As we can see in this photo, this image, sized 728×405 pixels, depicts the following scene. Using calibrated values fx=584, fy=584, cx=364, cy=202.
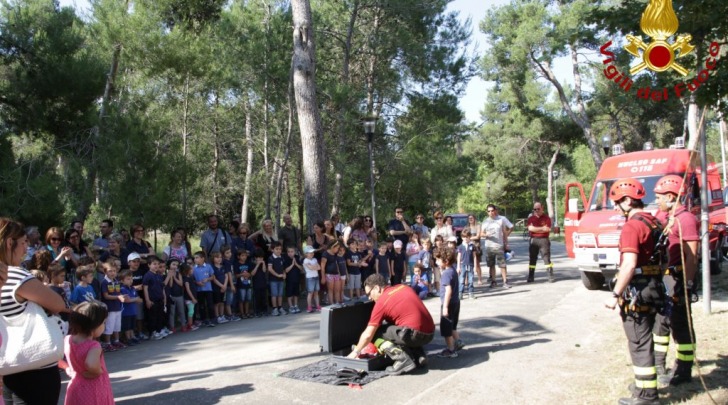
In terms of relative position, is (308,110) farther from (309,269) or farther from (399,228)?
(309,269)

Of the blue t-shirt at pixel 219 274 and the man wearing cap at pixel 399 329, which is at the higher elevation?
the blue t-shirt at pixel 219 274

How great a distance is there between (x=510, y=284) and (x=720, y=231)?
459 cm

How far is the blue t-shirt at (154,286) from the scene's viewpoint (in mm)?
9328

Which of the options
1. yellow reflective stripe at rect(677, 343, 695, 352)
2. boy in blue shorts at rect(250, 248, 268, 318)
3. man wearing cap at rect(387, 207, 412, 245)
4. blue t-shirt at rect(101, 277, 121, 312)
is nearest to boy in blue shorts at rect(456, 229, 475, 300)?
man wearing cap at rect(387, 207, 412, 245)

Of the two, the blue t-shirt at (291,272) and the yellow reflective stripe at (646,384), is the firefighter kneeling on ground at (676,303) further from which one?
the blue t-shirt at (291,272)

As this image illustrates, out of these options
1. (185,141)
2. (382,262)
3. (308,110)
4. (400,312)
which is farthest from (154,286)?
(185,141)

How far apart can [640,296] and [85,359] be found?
14.8 feet

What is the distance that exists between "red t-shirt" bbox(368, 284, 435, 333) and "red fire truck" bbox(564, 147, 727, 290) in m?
5.98

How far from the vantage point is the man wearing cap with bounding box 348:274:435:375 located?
6.55 m

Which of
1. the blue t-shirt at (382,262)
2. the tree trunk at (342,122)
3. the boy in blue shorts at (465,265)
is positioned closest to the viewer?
the boy in blue shorts at (465,265)

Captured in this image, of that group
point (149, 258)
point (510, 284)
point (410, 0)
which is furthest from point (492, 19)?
point (149, 258)

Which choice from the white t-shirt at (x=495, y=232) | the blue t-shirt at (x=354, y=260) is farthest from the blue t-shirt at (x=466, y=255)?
the blue t-shirt at (x=354, y=260)

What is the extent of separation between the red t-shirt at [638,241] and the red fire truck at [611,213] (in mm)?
6296

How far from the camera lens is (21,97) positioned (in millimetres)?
12680
